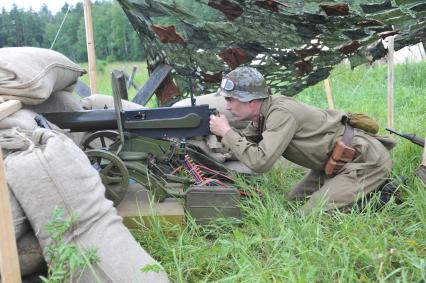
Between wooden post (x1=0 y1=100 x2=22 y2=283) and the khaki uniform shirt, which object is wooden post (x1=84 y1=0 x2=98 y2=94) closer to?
the khaki uniform shirt

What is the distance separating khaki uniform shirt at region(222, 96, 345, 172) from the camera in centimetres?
329

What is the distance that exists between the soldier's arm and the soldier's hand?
0.03m

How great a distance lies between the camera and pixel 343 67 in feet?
32.2

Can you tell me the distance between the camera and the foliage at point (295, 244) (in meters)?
2.39

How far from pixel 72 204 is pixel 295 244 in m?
1.13

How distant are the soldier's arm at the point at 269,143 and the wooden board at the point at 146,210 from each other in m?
0.51

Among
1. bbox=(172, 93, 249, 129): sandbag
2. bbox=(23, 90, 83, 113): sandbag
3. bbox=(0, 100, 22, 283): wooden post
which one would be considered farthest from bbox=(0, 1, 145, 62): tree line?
bbox=(0, 100, 22, 283): wooden post

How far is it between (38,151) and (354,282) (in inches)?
62.0

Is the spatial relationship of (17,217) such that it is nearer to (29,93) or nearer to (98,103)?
(29,93)

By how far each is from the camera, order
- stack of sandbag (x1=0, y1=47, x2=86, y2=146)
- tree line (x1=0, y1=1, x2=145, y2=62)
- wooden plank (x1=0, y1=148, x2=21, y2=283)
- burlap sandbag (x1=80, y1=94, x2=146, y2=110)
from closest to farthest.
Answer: wooden plank (x1=0, y1=148, x2=21, y2=283)
stack of sandbag (x1=0, y1=47, x2=86, y2=146)
burlap sandbag (x1=80, y1=94, x2=146, y2=110)
tree line (x1=0, y1=1, x2=145, y2=62)

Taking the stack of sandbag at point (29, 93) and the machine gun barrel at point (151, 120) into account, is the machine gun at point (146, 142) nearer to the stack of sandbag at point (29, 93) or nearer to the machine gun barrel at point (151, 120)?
the machine gun barrel at point (151, 120)

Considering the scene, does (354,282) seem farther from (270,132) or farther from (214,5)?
(214,5)

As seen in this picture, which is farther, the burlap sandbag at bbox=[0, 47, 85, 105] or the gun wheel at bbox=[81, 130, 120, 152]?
the gun wheel at bbox=[81, 130, 120, 152]

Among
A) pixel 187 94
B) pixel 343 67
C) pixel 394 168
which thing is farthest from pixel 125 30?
pixel 394 168
